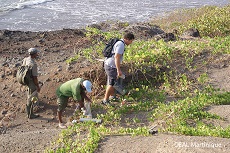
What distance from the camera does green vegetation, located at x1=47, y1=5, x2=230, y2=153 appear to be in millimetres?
5180

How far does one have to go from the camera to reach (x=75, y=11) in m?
19.5

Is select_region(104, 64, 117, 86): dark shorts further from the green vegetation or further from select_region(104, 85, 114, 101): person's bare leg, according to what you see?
the green vegetation

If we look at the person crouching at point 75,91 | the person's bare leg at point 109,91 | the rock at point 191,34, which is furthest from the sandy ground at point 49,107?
the rock at point 191,34

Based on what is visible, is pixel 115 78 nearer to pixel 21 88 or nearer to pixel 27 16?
pixel 21 88

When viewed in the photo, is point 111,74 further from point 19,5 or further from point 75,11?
point 19,5

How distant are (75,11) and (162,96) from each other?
1357 cm

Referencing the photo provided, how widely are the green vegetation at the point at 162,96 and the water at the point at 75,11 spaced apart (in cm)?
695

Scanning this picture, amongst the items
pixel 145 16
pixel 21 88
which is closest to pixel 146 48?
pixel 21 88

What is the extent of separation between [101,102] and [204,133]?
271 cm

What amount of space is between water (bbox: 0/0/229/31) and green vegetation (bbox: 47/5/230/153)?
6.95 metres

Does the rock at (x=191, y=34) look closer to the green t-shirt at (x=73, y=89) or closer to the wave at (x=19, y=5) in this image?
the green t-shirt at (x=73, y=89)

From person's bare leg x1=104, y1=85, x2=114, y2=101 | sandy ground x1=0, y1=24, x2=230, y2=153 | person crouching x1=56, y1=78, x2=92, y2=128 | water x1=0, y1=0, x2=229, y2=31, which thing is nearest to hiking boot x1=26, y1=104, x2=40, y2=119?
sandy ground x1=0, y1=24, x2=230, y2=153

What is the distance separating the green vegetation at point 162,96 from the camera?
518 centimetres

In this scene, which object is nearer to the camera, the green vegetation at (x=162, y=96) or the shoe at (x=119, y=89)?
the green vegetation at (x=162, y=96)
